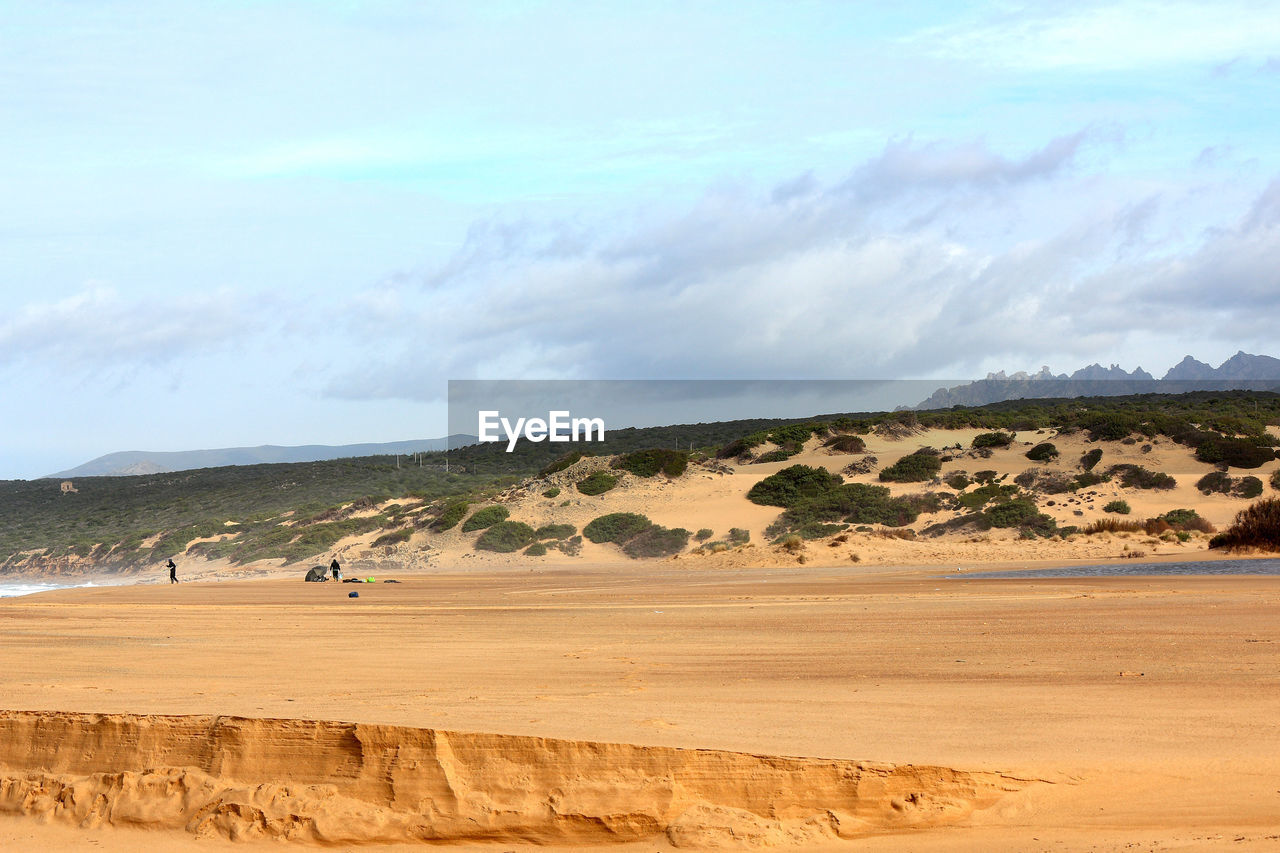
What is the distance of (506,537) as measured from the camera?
40.1m

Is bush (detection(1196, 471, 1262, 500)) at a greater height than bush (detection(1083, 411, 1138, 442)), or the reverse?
bush (detection(1083, 411, 1138, 442))

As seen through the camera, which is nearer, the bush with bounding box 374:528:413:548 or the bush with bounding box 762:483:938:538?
the bush with bounding box 762:483:938:538

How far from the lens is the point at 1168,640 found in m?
12.1

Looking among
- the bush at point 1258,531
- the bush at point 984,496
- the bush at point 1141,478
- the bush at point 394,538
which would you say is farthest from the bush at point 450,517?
the bush at point 1258,531

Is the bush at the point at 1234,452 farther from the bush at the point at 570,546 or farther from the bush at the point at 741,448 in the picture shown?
the bush at the point at 570,546

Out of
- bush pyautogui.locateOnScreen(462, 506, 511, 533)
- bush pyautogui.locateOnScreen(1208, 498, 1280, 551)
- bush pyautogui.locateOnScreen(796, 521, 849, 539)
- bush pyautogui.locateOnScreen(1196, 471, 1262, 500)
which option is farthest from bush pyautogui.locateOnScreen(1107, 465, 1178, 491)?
bush pyautogui.locateOnScreen(462, 506, 511, 533)

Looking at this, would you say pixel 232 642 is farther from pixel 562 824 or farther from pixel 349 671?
pixel 562 824

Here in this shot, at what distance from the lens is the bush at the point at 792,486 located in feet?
134

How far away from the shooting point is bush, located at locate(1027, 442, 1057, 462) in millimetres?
42375

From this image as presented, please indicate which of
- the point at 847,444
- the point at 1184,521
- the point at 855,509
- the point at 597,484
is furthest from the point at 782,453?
the point at 1184,521

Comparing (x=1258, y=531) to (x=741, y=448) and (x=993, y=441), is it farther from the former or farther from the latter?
(x=741, y=448)

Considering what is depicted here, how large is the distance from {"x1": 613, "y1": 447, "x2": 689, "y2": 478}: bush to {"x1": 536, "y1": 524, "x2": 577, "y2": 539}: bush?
19.7 feet

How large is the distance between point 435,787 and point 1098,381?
161 meters

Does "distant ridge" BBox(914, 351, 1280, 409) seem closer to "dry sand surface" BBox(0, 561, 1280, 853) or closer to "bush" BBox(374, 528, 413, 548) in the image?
"bush" BBox(374, 528, 413, 548)
